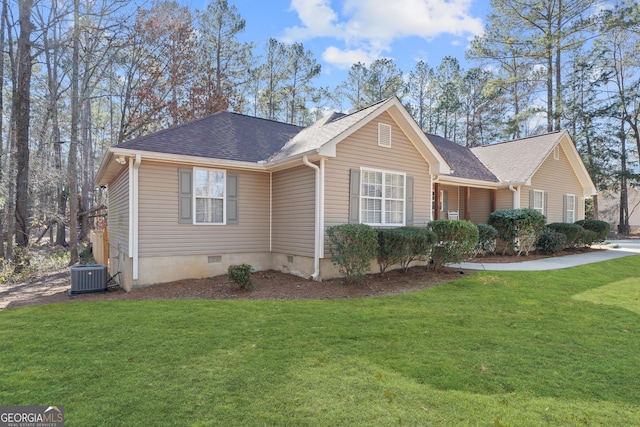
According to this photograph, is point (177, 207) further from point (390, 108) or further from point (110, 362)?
point (390, 108)

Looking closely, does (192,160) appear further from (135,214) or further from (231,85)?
(231,85)

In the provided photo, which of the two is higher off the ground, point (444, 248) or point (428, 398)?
A: point (444, 248)

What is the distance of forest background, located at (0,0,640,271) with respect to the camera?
43.7ft

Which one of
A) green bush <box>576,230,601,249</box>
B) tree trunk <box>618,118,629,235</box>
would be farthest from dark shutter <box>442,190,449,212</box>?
tree trunk <box>618,118,629,235</box>

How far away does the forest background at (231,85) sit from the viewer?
13.3m

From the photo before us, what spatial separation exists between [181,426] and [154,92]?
815 inches

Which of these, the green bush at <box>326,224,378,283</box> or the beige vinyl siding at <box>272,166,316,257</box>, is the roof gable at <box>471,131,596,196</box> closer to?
the green bush at <box>326,224,378,283</box>

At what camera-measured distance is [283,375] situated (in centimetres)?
355

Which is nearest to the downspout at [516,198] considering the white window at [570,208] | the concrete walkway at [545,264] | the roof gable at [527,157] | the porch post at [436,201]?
the roof gable at [527,157]

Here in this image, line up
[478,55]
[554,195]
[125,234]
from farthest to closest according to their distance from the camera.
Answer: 1. [478,55]
2. [554,195]
3. [125,234]

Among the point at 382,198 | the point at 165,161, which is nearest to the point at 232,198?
the point at 165,161

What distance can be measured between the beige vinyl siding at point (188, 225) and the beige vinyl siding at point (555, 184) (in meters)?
11.0

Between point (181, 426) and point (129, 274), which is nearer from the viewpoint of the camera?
point (181, 426)

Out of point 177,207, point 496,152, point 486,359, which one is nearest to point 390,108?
point 177,207
